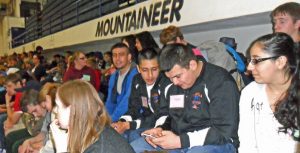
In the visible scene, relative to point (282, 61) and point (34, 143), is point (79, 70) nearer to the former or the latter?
point (34, 143)

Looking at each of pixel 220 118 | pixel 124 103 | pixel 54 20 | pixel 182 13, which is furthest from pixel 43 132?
pixel 54 20

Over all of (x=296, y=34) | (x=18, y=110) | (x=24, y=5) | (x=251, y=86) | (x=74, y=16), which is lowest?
(x=18, y=110)

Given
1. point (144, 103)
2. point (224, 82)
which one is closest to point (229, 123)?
point (224, 82)

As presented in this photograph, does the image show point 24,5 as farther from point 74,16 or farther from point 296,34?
point 296,34

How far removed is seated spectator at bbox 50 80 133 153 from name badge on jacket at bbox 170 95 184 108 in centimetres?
75

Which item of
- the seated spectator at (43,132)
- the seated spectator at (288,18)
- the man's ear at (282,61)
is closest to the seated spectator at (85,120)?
the man's ear at (282,61)

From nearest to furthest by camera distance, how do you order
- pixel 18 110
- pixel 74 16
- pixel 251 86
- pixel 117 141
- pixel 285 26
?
pixel 117 141 < pixel 251 86 < pixel 285 26 < pixel 18 110 < pixel 74 16

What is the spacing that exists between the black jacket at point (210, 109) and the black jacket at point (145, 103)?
29cm

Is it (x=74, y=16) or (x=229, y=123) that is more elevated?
(x=74, y=16)

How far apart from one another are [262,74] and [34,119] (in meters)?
2.41

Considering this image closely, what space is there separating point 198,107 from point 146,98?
785mm

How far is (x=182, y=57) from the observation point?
2172 millimetres

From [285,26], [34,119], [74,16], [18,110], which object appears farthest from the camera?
[74,16]

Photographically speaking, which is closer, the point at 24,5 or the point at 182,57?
the point at 182,57
